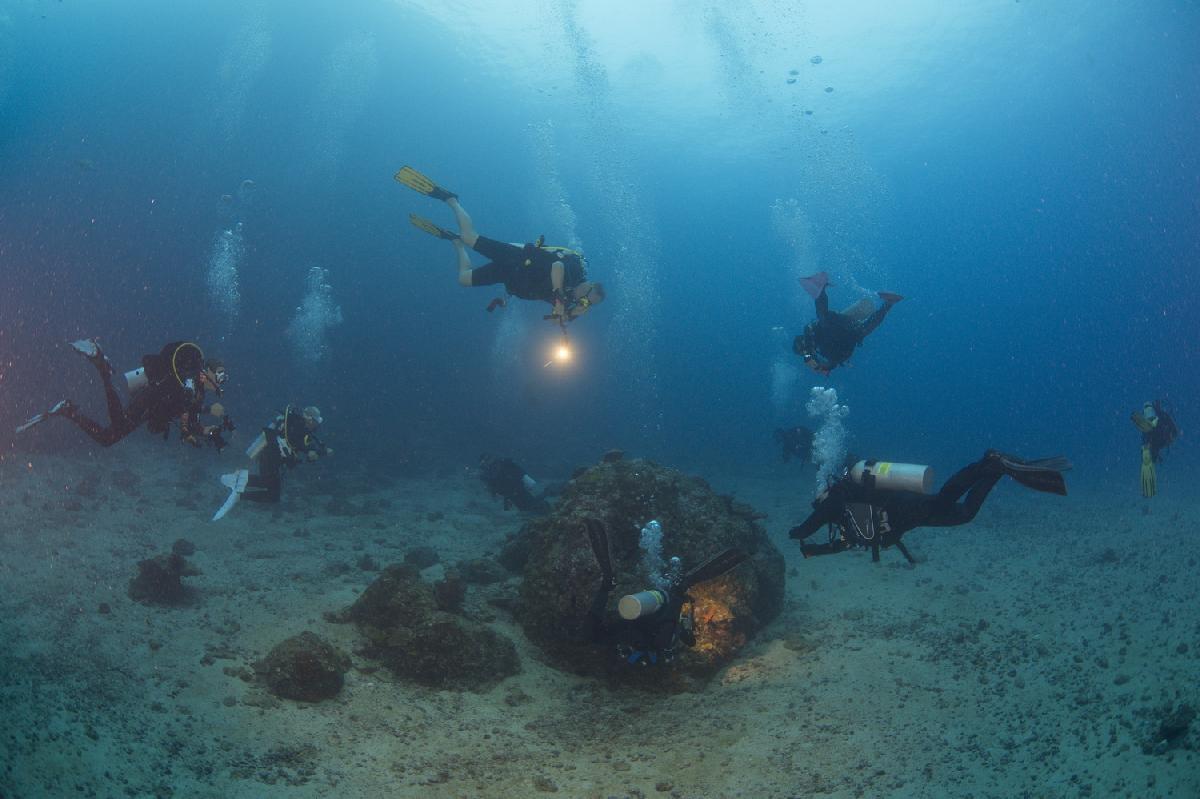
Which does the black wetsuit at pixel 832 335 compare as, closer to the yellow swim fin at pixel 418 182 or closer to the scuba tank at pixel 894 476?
the scuba tank at pixel 894 476

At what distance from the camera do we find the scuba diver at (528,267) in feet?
30.9

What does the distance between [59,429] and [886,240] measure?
10027cm

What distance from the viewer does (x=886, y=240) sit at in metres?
91.3

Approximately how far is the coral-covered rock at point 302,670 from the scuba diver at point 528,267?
559 centimetres

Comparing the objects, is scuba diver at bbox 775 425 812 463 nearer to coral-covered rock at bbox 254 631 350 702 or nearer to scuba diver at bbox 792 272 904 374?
scuba diver at bbox 792 272 904 374

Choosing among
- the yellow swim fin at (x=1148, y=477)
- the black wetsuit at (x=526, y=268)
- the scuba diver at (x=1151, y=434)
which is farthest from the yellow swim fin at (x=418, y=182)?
the yellow swim fin at (x=1148, y=477)

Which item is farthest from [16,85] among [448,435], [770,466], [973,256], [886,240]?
[973,256]

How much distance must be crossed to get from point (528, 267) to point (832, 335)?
5648 mm

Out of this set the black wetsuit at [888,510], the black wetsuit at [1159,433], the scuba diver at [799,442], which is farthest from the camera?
the scuba diver at [799,442]

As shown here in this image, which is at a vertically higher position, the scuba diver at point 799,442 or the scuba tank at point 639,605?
the scuba diver at point 799,442

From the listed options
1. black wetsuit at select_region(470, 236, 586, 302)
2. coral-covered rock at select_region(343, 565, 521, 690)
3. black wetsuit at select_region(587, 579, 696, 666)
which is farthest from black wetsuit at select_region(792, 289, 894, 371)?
coral-covered rock at select_region(343, 565, 521, 690)

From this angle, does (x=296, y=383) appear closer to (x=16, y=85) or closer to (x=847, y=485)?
(x=16, y=85)

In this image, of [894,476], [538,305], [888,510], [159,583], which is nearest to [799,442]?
[888,510]

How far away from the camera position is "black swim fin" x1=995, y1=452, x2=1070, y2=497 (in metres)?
5.25
